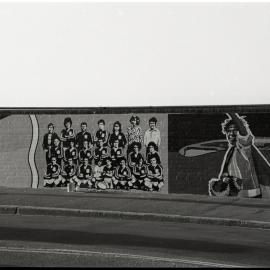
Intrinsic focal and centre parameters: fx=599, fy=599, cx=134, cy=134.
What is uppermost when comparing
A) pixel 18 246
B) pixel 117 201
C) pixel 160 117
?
pixel 160 117

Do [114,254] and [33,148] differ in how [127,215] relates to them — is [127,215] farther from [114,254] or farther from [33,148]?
[33,148]

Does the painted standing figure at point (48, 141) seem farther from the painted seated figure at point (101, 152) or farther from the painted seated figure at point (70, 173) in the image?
the painted seated figure at point (101, 152)

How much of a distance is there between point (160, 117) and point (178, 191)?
86.1 inches

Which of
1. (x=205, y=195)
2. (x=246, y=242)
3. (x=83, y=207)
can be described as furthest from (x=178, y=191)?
(x=246, y=242)

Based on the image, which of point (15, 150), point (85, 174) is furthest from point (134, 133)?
point (15, 150)

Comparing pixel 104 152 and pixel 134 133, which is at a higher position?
pixel 134 133

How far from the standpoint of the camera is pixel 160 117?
56.8 ft

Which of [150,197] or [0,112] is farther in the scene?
[0,112]

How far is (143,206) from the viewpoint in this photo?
14.3 m

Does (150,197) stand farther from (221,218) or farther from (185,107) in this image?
(221,218)

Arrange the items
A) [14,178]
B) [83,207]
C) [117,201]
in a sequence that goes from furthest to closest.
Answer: [14,178] < [117,201] < [83,207]

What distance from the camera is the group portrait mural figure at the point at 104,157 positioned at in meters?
17.4

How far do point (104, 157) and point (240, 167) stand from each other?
4044 millimetres

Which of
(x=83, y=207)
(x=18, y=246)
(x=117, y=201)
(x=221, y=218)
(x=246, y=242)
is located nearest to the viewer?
(x=18, y=246)
